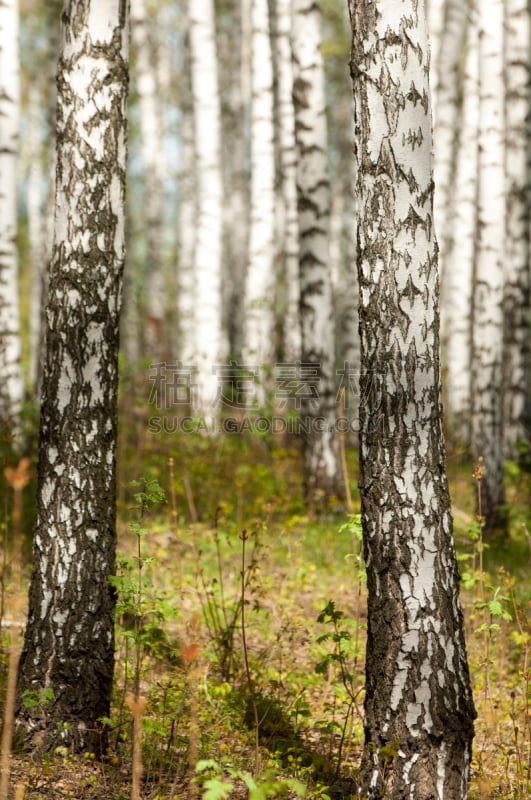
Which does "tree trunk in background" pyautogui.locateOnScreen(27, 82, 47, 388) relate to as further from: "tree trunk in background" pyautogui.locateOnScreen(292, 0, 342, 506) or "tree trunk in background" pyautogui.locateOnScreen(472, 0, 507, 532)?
"tree trunk in background" pyautogui.locateOnScreen(472, 0, 507, 532)

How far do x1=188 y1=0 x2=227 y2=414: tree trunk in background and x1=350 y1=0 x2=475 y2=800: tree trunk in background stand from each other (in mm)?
7591

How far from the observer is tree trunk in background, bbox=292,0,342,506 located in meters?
7.64

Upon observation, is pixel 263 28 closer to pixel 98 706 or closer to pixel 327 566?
pixel 327 566

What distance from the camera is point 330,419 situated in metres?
7.77

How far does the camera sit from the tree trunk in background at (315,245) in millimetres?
7637

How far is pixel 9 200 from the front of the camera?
8.51 m

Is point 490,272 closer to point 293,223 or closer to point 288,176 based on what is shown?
point 293,223

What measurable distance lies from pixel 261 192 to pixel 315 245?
3888 mm

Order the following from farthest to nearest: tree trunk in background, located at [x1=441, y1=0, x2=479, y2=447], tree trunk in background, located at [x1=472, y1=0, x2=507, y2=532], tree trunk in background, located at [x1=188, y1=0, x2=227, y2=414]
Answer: tree trunk in background, located at [x1=441, y1=0, x2=479, y2=447] → tree trunk in background, located at [x1=188, y1=0, x2=227, y2=414] → tree trunk in background, located at [x1=472, y1=0, x2=507, y2=532]

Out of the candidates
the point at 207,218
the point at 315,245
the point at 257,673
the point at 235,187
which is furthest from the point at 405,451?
the point at 235,187

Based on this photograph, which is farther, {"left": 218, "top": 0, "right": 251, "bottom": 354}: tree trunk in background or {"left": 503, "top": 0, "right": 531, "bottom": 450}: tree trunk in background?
{"left": 218, "top": 0, "right": 251, "bottom": 354}: tree trunk in background

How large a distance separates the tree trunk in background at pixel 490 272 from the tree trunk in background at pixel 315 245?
1.45 metres

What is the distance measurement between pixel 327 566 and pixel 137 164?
24738mm

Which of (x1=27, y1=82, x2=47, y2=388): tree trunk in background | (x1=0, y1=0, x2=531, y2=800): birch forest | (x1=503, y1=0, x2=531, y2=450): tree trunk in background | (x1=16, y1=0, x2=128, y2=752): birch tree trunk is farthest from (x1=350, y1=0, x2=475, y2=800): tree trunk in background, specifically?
(x1=27, y1=82, x2=47, y2=388): tree trunk in background
